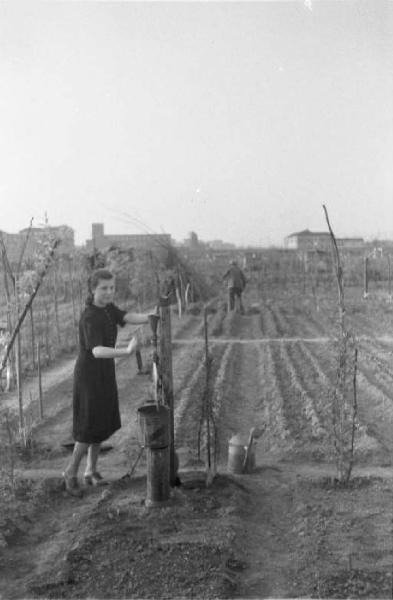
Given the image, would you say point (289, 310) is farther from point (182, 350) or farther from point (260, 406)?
point (260, 406)

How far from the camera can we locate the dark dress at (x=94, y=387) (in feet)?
14.1

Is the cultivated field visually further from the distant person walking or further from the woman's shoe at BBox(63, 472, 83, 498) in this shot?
the distant person walking

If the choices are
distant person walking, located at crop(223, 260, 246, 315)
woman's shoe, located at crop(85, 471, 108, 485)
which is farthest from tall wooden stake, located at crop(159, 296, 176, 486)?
distant person walking, located at crop(223, 260, 246, 315)

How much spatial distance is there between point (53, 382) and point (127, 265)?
388 inches

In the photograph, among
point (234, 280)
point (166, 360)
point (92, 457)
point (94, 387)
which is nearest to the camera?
point (166, 360)

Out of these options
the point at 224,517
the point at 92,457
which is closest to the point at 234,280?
the point at 92,457

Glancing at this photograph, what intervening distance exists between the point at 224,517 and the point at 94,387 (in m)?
1.29

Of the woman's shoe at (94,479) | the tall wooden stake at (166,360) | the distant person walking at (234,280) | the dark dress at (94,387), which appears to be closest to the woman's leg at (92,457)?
the woman's shoe at (94,479)

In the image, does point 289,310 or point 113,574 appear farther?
point 289,310

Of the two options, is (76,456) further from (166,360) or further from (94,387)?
(166,360)

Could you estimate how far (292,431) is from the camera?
578 cm

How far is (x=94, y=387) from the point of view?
4.35 meters

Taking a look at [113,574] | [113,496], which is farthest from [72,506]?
[113,574]

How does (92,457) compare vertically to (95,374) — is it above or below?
below
